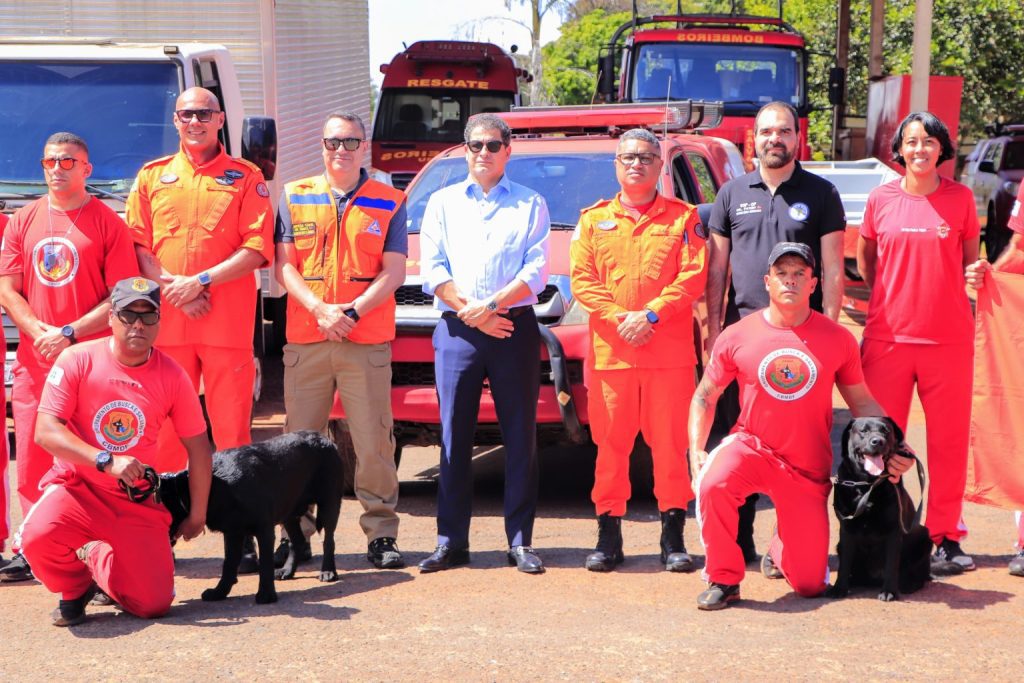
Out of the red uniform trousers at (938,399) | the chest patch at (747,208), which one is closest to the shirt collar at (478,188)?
the chest patch at (747,208)

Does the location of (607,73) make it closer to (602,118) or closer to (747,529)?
(602,118)

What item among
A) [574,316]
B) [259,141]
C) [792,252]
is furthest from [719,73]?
[792,252]

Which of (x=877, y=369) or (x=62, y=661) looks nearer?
(x=62, y=661)

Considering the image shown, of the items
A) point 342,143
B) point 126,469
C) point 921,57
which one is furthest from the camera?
point 921,57

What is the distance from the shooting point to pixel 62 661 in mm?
4855

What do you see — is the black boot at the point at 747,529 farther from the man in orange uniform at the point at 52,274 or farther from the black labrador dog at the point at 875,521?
the man in orange uniform at the point at 52,274

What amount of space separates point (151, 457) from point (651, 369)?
86.8 inches

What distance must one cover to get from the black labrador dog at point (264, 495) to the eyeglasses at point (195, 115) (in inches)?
60.0

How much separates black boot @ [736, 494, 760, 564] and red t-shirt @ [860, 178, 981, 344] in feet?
3.13

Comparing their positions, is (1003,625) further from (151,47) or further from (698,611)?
(151,47)

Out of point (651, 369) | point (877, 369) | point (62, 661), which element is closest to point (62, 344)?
point (62, 661)

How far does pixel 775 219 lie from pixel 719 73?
10.5 meters

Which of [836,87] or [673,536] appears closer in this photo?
→ [673,536]

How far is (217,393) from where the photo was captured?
6.19 m
